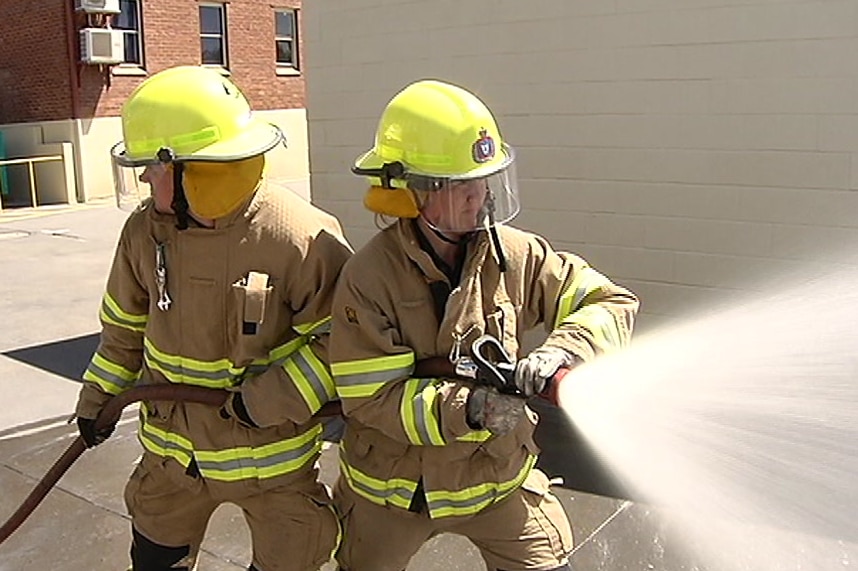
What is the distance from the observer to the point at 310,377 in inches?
107

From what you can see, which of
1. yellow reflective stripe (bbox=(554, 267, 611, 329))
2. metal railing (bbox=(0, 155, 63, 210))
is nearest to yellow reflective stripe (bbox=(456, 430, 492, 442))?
yellow reflective stripe (bbox=(554, 267, 611, 329))

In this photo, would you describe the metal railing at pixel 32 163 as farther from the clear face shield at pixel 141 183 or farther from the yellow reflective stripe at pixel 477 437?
the yellow reflective stripe at pixel 477 437

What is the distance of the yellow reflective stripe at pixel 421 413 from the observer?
2396 mm

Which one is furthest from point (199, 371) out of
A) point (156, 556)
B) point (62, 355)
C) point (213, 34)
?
point (213, 34)

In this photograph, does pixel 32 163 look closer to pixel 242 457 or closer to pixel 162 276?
pixel 162 276

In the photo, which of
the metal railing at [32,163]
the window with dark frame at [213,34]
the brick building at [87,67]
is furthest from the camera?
the window with dark frame at [213,34]

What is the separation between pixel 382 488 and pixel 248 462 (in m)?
0.41

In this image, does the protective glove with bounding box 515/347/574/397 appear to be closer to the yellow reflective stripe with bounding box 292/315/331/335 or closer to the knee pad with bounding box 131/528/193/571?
the yellow reflective stripe with bounding box 292/315/331/335

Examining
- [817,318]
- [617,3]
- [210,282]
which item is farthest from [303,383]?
[617,3]

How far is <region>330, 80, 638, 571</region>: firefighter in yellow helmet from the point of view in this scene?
2.45 metres

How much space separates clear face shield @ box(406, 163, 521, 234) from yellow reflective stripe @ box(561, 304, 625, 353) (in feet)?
1.06

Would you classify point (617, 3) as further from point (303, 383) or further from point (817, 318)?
point (303, 383)

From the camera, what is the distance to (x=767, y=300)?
5172 millimetres

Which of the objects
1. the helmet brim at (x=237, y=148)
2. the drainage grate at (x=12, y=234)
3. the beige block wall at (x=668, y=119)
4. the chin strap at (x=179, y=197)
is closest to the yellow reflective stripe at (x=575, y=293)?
the helmet brim at (x=237, y=148)
